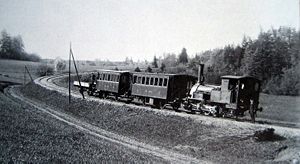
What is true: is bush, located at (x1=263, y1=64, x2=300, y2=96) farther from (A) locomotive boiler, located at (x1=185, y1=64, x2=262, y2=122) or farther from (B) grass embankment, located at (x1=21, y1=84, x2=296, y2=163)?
(B) grass embankment, located at (x1=21, y1=84, x2=296, y2=163)

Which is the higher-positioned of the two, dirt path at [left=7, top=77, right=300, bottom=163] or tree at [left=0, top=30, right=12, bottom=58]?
tree at [left=0, top=30, right=12, bottom=58]

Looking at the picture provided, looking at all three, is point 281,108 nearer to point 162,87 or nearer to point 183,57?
point 162,87

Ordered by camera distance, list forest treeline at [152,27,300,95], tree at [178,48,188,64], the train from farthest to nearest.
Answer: tree at [178,48,188,64]
forest treeline at [152,27,300,95]
the train

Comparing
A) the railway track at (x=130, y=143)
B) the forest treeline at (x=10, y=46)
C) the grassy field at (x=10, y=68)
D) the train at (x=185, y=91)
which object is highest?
the forest treeline at (x=10, y=46)

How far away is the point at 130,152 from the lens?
A: 15.3m

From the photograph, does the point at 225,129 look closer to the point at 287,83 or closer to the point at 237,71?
the point at 287,83

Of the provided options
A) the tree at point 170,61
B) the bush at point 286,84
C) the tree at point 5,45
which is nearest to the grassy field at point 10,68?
the tree at point 5,45

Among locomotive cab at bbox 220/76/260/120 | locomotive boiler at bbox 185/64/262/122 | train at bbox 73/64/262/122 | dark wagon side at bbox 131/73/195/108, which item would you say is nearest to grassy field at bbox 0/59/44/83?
train at bbox 73/64/262/122

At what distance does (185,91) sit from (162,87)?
80.7 inches

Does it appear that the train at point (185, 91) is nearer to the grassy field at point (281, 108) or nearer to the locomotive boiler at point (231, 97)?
the locomotive boiler at point (231, 97)

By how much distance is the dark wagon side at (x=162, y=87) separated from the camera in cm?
2433

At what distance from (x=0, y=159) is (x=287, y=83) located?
29250 mm

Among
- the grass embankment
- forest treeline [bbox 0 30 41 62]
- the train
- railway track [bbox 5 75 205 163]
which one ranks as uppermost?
forest treeline [bbox 0 30 41 62]

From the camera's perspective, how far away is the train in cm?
2039
